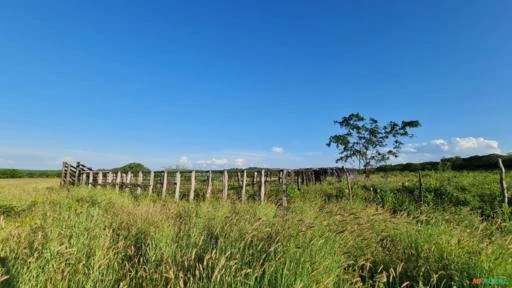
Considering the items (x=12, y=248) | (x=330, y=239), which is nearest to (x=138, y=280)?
(x=12, y=248)

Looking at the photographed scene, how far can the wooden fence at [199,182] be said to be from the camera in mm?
16609

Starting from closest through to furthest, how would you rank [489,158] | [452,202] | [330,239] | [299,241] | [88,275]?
[88,275]
[299,241]
[330,239]
[452,202]
[489,158]

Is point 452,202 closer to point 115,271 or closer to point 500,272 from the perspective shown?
point 500,272

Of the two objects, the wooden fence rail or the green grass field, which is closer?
the green grass field

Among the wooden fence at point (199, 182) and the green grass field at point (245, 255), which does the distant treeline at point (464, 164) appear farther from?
the green grass field at point (245, 255)

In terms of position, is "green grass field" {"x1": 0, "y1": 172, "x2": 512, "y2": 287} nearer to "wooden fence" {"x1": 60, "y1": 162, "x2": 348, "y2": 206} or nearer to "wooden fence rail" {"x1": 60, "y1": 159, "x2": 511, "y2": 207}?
"wooden fence" {"x1": 60, "y1": 162, "x2": 348, "y2": 206}

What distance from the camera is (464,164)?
137 feet

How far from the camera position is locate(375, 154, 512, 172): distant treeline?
37366 millimetres

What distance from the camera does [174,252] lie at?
4.12m

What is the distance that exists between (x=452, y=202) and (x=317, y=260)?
40.4 ft

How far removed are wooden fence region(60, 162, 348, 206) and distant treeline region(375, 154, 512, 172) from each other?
14.6 metres

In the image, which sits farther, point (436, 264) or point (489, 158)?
point (489, 158)

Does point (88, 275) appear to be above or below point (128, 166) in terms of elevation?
below

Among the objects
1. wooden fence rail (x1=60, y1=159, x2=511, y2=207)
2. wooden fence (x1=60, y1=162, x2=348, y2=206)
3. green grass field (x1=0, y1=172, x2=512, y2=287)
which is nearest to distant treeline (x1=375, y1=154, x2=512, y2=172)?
wooden fence rail (x1=60, y1=159, x2=511, y2=207)
